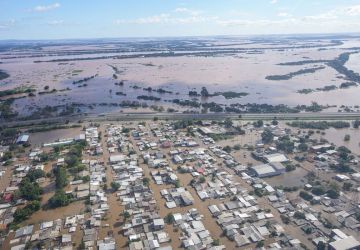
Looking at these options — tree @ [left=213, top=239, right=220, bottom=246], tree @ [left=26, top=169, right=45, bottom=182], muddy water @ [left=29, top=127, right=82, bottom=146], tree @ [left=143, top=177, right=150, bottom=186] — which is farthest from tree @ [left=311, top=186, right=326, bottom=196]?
muddy water @ [left=29, top=127, right=82, bottom=146]

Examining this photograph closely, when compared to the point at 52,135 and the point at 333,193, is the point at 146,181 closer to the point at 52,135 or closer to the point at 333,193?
the point at 333,193

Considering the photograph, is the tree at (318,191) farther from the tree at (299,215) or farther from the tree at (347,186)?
the tree at (299,215)

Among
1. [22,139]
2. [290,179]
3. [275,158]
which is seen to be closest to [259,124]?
[275,158]

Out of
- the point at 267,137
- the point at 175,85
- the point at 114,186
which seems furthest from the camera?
the point at 175,85

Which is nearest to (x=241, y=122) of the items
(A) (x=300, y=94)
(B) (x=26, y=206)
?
(A) (x=300, y=94)

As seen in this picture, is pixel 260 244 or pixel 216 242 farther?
pixel 216 242

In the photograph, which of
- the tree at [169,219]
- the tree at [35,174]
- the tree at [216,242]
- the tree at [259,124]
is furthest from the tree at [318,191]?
the tree at [35,174]

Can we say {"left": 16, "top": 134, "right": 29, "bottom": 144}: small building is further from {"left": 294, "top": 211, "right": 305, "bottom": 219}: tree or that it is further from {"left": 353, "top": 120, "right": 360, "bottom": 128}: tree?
{"left": 353, "top": 120, "right": 360, "bottom": 128}: tree

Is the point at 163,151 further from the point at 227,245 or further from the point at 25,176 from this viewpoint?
the point at 227,245
